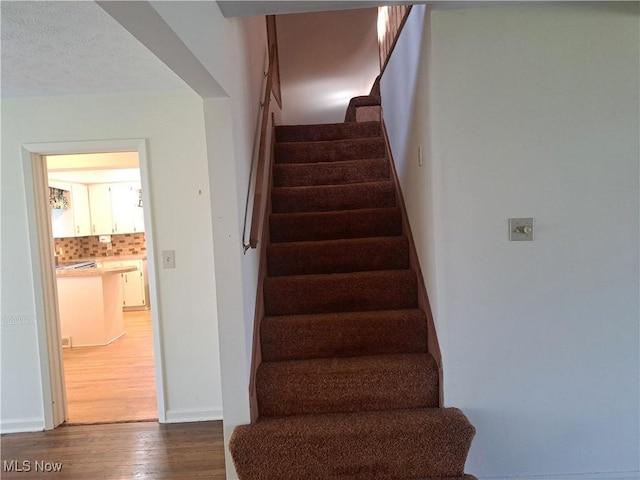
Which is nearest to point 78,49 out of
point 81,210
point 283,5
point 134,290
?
point 283,5

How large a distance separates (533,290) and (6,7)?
246 centimetres

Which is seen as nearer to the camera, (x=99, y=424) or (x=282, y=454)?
(x=282, y=454)

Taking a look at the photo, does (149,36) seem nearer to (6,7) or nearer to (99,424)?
(6,7)

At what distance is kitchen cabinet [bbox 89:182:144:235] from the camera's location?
19.4 ft

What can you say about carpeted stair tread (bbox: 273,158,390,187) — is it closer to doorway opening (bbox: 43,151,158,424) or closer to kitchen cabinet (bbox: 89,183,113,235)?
doorway opening (bbox: 43,151,158,424)

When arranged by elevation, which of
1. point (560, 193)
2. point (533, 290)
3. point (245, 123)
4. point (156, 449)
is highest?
point (245, 123)

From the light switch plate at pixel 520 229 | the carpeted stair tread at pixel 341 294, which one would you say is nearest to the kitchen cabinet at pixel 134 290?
the carpeted stair tread at pixel 341 294

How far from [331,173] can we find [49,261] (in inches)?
82.5

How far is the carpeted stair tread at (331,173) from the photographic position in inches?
123

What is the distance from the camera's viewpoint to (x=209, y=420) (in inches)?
99.6

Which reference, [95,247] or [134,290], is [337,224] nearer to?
[134,290]

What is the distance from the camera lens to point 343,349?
6.93 ft

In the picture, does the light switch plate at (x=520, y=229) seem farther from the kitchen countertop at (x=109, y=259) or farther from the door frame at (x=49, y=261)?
the kitchen countertop at (x=109, y=259)

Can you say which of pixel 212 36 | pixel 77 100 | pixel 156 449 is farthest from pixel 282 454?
pixel 77 100
